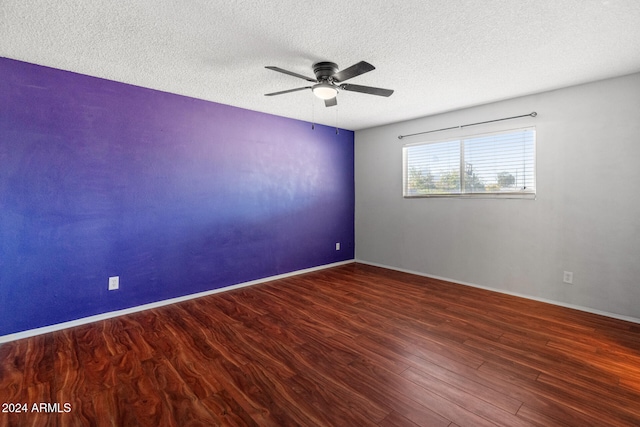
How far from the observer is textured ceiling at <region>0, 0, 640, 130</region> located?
1.88 metres

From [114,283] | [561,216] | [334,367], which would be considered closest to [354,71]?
[334,367]

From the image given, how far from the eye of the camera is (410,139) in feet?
15.3

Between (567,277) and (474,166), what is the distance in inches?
66.7

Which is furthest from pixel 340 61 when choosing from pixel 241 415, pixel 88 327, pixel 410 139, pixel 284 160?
pixel 88 327

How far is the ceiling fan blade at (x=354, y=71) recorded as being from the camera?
2.16 meters

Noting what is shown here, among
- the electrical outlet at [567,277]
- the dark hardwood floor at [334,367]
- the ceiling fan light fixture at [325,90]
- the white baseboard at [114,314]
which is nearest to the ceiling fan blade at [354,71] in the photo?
the ceiling fan light fixture at [325,90]

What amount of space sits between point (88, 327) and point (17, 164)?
1.61 metres

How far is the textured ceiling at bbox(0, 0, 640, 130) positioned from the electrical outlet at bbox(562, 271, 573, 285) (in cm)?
208

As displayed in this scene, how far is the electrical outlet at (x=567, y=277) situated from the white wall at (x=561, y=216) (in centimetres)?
4

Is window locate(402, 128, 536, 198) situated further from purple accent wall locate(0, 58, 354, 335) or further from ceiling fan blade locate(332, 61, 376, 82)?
ceiling fan blade locate(332, 61, 376, 82)

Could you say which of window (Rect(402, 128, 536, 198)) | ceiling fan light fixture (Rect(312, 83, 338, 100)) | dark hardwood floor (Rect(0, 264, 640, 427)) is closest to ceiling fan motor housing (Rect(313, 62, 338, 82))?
ceiling fan light fixture (Rect(312, 83, 338, 100))

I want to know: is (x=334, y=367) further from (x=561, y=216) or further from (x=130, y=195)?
(x=561, y=216)

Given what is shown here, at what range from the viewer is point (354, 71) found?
230 cm

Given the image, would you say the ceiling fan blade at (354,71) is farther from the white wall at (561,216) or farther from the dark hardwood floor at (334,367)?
the white wall at (561,216)
